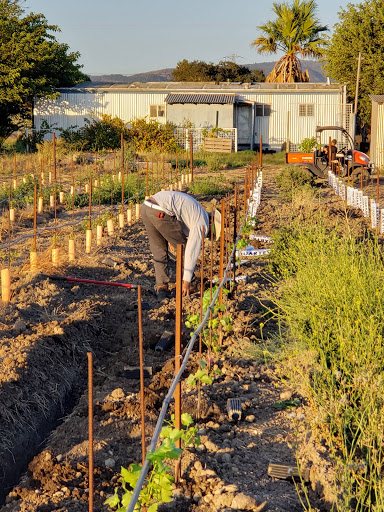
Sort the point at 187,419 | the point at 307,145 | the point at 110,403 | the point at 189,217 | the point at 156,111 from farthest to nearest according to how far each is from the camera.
Result: 1. the point at 156,111
2. the point at 307,145
3. the point at 189,217
4. the point at 110,403
5. the point at 187,419

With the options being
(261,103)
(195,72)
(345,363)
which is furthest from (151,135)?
(345,363)

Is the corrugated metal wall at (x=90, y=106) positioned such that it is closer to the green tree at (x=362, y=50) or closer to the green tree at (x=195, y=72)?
the green tree at (x=362, y=50)

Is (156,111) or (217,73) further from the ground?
(217,73)

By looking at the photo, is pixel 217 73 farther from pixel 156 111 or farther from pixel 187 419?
pixel 187 419

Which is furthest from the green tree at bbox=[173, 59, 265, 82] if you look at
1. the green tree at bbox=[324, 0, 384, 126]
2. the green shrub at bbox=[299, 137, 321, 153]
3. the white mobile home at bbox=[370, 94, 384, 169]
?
A: the white mobile home at bbox=[370, 94, 384, 169]

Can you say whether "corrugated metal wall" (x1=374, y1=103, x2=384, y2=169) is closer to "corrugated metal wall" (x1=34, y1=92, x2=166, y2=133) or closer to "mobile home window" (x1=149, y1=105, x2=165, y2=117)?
"corrugated metal wall" (x1=34, y1=92, x2=166, y2=133)

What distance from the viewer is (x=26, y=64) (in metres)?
26.5

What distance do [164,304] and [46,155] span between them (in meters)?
14.0

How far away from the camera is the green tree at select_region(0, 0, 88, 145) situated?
26734mm

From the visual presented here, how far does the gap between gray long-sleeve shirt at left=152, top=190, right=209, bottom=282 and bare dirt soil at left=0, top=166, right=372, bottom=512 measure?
578 mm

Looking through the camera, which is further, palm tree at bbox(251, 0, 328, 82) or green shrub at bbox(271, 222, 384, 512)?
palm tree at bbox(251, 0, 328, 82)

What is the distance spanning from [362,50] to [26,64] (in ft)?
45.6

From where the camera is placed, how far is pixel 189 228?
6219 millimetres

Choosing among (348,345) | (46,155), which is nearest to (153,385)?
(348,345)
